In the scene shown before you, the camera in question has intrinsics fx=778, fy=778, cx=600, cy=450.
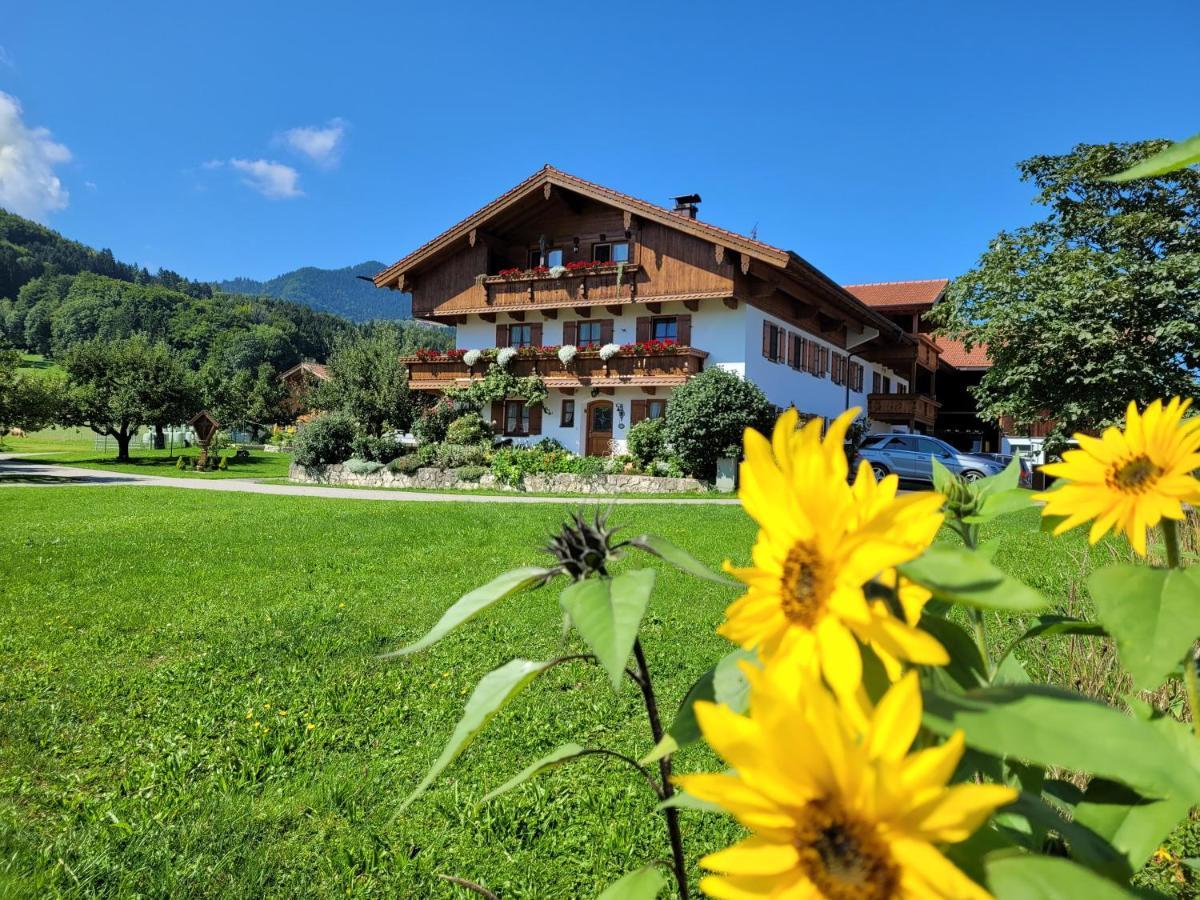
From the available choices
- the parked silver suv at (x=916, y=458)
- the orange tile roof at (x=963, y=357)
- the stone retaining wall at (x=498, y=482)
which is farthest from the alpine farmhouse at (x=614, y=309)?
the orange tile roof at (x=963, y=357)

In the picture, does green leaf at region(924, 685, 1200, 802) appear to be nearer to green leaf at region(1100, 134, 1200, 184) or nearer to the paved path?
green leaf at region(1100, 134, 1200, 184)

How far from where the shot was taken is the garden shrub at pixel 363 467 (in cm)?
2436

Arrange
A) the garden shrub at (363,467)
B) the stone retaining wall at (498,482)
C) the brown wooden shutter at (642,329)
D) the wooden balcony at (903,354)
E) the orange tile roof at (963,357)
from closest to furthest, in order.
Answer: the stone retaining wall at (498,482) < the brown wooden shutter at (642,329) < the garden shrub at (363,467) < the wooden balcony at (903,354) < the orange tile roof at (963,357)

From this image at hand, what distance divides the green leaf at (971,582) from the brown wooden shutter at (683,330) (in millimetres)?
22812

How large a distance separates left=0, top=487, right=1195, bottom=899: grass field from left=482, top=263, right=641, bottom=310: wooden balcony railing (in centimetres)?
1601

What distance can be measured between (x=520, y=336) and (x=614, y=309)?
12.0ft

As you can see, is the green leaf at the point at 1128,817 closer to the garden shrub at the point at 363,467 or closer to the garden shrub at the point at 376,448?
the garden shrub at the point at 363,467

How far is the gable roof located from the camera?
67.7 ft

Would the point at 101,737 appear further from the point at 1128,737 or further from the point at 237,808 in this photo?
the point at 1128,737

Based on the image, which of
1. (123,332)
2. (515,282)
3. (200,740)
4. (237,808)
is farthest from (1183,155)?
(123,332)

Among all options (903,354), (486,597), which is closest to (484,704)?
(486,597)

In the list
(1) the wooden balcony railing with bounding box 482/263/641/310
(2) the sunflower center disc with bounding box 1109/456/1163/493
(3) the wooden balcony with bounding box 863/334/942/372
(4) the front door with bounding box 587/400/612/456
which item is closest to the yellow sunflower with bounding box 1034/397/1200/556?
(2) the sunflower center disc with bounding box 1109/456/1163/493

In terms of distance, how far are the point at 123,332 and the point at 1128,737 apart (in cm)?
11270

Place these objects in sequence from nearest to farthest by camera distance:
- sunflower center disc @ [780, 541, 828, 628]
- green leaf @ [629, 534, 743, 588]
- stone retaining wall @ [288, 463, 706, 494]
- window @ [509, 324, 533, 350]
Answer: sunflower center disc @ [780, 541, 828, 628] < green leaf @ [629, 534, 743, 588] < stone retaining wall @ [288, 463, 706, 494] < window @ [509, 324, 533, 350]
